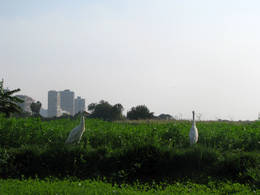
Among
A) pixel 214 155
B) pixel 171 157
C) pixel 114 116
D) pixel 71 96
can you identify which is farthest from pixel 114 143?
pixel 71 96

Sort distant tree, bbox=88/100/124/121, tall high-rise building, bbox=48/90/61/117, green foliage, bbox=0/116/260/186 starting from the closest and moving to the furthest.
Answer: green foliage, bbox=0/116/260/186 < distant tree, bbox=88/100/124/121 < tall high-rise building, bbox=48/90/61/117

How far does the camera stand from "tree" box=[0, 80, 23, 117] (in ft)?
48.1

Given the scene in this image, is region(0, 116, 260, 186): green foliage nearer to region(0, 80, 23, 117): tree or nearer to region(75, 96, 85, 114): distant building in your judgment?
region(75, 96, 85, 114): distant building

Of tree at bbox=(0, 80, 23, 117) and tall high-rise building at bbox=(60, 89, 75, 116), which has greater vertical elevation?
tall high-rise building at bbox=(60, 89, 75, 116)

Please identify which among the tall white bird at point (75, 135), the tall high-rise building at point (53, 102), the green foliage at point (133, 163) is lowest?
the green foliage at point (133, 163)

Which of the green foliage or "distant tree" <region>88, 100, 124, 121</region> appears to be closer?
the green foliage

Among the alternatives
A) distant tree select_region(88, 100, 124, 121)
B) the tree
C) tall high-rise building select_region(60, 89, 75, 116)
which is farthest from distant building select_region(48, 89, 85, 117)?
the tree

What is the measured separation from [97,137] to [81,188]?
5.31 m

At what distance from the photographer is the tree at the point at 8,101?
14.7 m

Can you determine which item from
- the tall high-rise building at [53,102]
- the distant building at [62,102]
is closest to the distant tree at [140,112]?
the distant building at [62,102]

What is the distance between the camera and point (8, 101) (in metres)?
14.9

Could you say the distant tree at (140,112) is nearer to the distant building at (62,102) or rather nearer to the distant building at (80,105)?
the distant building at (80,105)

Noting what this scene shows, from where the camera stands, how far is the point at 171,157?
9.55m

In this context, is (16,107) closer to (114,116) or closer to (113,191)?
(113,191)
